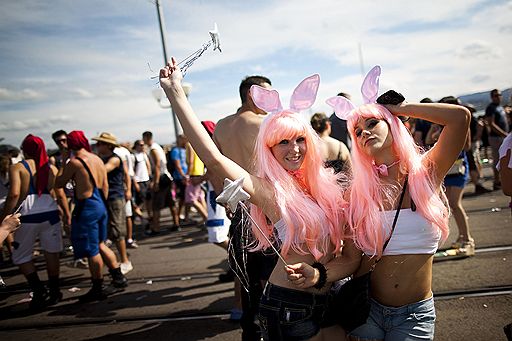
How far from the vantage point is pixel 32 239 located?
14.9 feet

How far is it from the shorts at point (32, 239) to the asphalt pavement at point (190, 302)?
0.63 metres

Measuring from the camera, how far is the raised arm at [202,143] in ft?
5.64

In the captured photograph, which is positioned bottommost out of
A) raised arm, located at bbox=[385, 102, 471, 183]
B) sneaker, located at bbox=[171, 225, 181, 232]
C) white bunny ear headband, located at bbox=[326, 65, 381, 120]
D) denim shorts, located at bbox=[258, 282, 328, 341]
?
sneaker, located at bbox=[171, 225, 181, 232]

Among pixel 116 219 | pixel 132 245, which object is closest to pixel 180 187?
pixel 132 245

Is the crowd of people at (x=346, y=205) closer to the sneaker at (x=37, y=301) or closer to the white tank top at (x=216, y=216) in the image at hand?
the white tank top at (x=216, y=216)

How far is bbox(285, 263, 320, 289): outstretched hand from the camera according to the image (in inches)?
64.2

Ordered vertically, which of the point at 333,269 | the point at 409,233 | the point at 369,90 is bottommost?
the point at 333,269

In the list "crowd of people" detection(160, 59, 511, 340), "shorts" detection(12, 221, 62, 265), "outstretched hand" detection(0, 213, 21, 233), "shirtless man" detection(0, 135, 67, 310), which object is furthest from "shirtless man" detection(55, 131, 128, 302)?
"crowd of people" detection(160, 59, 511, 340)

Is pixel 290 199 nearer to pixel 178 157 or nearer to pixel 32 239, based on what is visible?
pixel 32 239

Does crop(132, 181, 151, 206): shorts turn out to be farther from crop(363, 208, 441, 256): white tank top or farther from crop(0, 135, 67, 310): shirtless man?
crop(363, 208, 441, 256): white tank top

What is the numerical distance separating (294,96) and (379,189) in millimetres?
607

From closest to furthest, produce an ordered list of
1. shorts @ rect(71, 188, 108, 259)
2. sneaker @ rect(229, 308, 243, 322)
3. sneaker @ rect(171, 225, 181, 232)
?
1. sneaker @ rect(229, 308, 243, 322)
2. shorts @ rect(71, 188, 108, 259)
3. sneaker @ rect(171, 225, 181, 232)

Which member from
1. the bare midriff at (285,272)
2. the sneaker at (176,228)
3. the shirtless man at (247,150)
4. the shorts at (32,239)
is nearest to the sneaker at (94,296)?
the shorts at (32,239)

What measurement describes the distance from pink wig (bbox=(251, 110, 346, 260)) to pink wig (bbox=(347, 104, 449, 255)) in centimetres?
10
